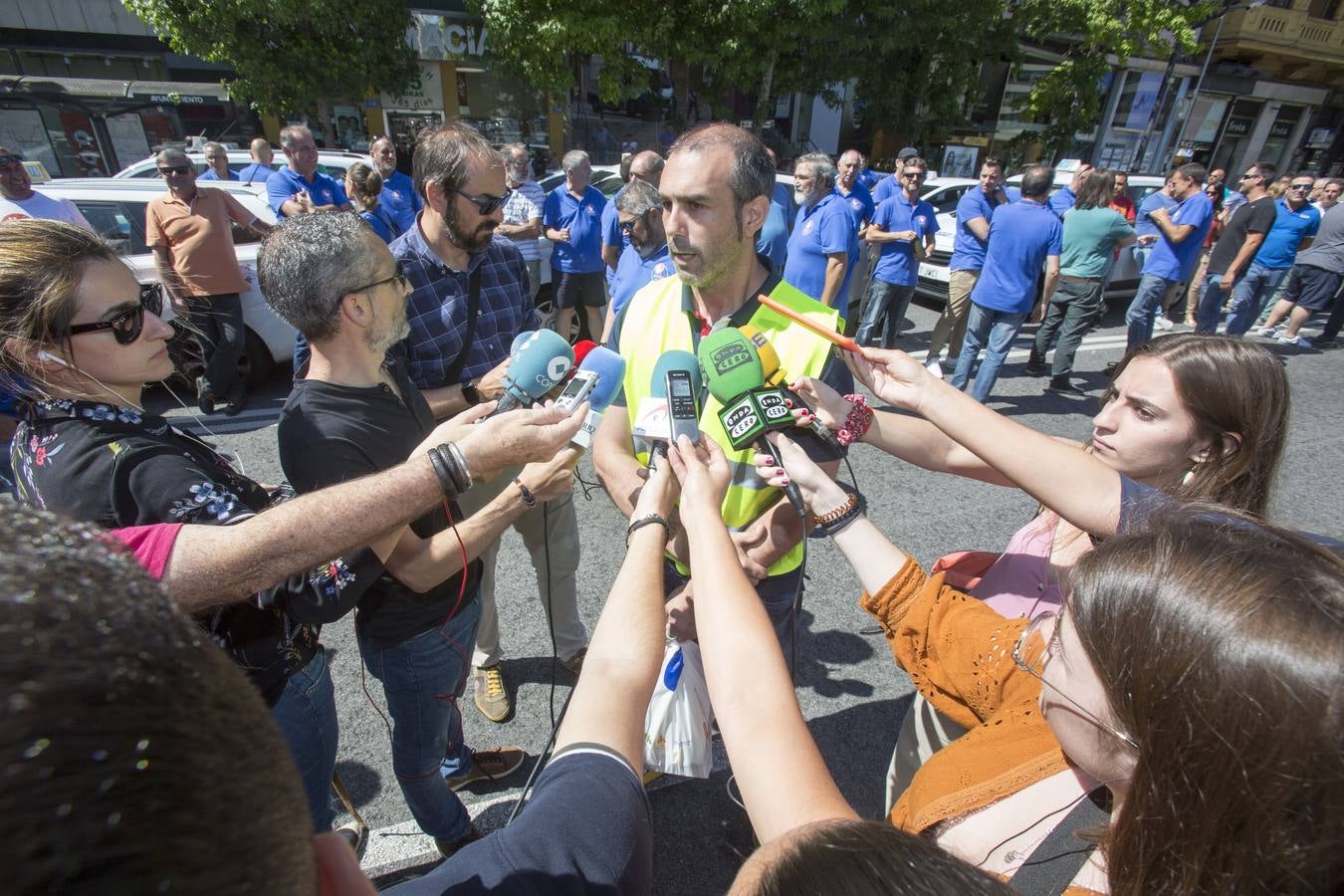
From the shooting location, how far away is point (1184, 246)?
6145mm

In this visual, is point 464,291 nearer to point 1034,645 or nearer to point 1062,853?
point 1034,645

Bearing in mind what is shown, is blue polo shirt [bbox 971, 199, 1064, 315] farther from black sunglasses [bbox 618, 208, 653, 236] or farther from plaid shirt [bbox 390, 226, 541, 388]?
plaid shirt [bbox 390, 226, 541, 388]

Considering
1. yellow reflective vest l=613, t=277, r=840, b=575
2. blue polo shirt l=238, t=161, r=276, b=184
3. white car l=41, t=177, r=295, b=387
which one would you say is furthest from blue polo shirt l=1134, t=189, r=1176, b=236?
blue polo shirt l=238, t=161, r=276, b=184

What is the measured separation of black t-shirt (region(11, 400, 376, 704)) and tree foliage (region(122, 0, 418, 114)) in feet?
55.0

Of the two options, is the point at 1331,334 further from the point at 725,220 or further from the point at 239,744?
the point at 239,744

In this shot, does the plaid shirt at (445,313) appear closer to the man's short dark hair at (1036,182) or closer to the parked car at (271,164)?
the man's short dark hair at (1036,182)

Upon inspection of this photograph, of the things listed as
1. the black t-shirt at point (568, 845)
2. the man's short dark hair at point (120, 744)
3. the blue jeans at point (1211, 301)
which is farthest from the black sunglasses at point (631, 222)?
the blue jeans at point (1211, 301)

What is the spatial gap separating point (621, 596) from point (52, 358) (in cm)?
121

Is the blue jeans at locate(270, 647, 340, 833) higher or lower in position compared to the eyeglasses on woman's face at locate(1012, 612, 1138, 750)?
lower

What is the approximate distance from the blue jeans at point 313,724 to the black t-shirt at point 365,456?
0.18 m

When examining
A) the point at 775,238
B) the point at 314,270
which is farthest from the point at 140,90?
the point at 314,270

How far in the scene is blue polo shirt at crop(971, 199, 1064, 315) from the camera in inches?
201

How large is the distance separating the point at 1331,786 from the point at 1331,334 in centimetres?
1082

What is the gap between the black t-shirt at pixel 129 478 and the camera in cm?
123
